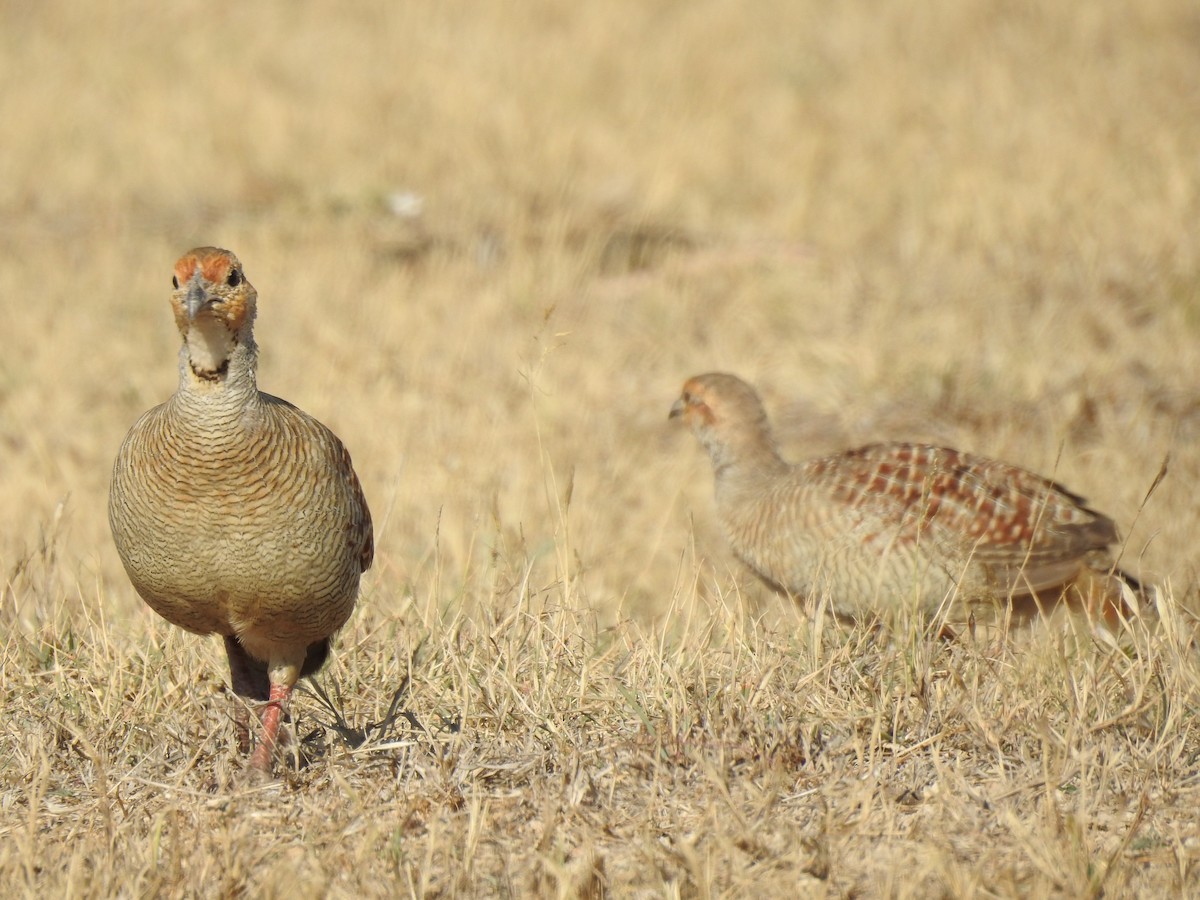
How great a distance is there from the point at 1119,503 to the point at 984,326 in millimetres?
1998

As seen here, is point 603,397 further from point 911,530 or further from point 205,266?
point 205,266

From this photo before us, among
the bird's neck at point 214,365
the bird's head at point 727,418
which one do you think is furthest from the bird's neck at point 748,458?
the bird's neck at point 214,365

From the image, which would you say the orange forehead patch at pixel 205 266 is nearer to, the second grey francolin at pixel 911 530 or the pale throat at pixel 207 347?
the pale throat at pixel 207 347

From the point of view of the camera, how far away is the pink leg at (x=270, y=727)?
3762mm

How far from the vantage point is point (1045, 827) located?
3.25 m

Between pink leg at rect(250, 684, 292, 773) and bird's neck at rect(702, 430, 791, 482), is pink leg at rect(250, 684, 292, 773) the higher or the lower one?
the lower one

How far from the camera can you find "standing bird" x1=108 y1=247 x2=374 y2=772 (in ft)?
12.1

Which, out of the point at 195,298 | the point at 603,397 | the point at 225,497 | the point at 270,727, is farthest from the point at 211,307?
the point at 603,397

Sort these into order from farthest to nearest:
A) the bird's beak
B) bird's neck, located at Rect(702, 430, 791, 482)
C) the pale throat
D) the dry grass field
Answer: bird's neck, located at Rect(702, 430, 791, 482) → the pale throat → the bird's beak → the dry grass field

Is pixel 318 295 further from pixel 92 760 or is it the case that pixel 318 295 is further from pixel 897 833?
pixel 897 833

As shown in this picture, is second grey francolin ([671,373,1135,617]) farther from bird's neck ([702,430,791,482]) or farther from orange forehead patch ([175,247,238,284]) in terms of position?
orange forehead patch ([175,247,238,284])

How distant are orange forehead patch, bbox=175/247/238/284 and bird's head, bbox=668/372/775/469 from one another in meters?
2.95

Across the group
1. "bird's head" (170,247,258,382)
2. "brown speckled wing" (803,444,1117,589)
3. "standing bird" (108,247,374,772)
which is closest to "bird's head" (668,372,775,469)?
"brown speckled wing" (803,444,1117,589)

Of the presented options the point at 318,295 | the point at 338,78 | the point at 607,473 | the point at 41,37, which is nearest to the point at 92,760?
the point at 607,473
